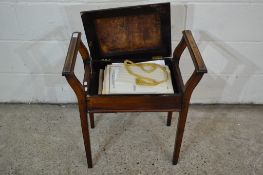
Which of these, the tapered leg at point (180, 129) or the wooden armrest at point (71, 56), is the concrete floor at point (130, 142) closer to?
the tapered leg at point (180, 129)

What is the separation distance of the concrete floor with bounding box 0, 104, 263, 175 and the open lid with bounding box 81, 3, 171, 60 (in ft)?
1.68

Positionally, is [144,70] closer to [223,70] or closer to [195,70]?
[195,70]

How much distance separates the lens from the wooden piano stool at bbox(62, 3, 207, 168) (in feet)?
3.96

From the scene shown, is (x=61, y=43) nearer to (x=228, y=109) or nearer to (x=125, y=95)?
(x=125, y=95)

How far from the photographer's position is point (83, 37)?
5.22 ft

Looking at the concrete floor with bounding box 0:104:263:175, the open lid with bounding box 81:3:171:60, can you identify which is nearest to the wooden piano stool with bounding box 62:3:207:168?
the open lid with bounding box 81:3:171:60

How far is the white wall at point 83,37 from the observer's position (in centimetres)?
149

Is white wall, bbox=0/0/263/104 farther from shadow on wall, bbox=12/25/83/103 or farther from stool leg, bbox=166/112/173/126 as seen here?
stool leg, bbox=166/112/173/126

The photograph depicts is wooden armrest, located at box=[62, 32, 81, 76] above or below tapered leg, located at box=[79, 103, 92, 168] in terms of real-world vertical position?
above

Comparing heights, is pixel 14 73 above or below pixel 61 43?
below

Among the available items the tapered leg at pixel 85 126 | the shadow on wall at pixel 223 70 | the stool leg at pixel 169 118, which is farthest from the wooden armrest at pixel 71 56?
the stool leg at pixel 169 118

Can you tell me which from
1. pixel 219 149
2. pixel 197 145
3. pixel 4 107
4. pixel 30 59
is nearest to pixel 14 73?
pixel 30 59

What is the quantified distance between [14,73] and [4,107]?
293 mm

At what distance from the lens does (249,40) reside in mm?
1619
